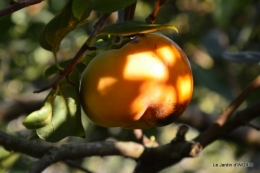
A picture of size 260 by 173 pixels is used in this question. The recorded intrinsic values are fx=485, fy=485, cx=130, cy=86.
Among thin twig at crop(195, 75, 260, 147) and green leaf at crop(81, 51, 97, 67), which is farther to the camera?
thin twig at crop(195, 75, 260, 147)

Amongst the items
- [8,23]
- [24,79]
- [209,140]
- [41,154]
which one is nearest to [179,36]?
[24,79]

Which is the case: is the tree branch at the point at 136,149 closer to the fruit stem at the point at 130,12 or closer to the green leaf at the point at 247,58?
the green leaf at the point at 247,58

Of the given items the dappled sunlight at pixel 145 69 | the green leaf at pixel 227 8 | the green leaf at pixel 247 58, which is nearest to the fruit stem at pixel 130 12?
the dappled sunlight at pixel 145 69

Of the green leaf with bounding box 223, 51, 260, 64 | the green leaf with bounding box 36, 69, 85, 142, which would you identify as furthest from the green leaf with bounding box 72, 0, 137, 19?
the green leaf with bounding box 223, 51, 260, 64

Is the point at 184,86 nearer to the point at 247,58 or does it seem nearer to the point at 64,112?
the point at 64,112

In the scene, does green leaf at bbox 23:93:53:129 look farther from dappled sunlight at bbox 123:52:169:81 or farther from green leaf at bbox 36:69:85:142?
dappled sunlight at bbox 123:52:169:81

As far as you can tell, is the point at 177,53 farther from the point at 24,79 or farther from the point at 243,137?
the point at 24,79

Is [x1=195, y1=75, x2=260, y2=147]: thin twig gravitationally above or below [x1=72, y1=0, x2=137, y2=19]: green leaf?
below
